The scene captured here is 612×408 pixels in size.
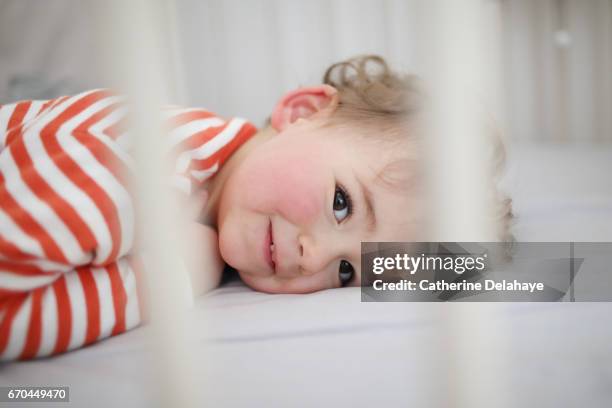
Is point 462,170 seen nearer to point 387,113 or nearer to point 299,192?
point 299,192

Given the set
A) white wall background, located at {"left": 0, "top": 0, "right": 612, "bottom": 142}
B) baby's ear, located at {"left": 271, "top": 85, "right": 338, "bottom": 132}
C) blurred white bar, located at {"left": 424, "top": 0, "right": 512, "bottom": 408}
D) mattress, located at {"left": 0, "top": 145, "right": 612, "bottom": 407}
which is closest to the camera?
blurred white bar, located at {"left": 424, "top": 0, "right": 512, "bottom": 408}

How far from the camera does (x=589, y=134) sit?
1.35m

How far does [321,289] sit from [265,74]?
665mm

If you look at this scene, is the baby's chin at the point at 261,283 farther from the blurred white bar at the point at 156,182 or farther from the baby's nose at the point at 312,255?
the blurred white bar at the point at 156,182

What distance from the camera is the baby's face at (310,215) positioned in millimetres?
637

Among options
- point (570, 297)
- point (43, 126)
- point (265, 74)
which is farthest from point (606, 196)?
point (43, 126)

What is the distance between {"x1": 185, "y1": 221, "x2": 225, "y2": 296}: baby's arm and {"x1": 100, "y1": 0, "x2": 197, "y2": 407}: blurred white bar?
1.09ft

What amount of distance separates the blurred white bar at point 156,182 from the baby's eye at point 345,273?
40cm

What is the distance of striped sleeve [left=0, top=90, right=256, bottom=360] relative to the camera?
0.48 m

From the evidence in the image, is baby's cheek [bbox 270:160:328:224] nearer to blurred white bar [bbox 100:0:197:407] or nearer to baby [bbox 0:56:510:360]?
baby [bbox 0:56:510:360]

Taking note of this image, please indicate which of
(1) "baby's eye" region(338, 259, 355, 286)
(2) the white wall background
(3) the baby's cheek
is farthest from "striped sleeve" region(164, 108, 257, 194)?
(2) the white wall background

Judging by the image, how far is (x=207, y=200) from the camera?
0.79 metres

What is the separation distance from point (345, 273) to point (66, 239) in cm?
35

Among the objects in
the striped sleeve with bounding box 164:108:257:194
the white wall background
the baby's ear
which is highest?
the white wall background
